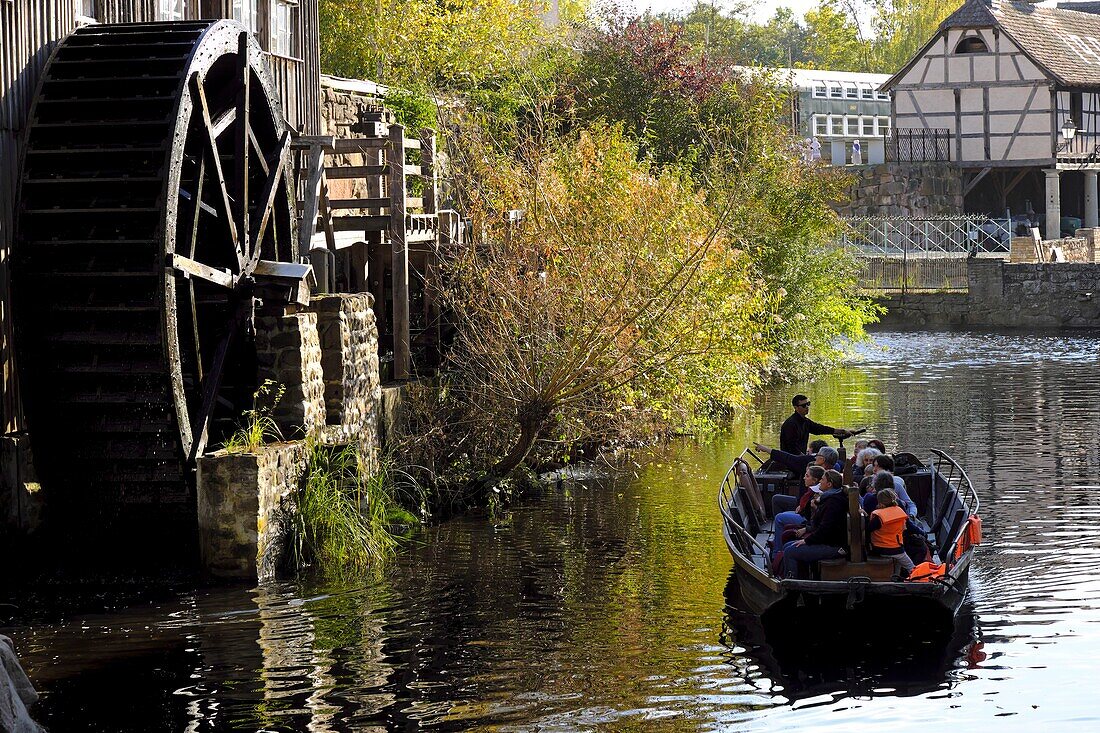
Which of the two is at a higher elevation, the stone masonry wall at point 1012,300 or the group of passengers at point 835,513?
the stone masonry wall at point 1012,300

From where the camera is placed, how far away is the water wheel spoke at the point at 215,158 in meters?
14.0

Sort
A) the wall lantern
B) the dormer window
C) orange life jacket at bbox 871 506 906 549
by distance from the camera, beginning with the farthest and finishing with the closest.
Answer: the dormer window < the wall lantern < orange life jacket at bbox 871 506 906 549

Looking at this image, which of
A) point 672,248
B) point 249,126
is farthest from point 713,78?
point 249,126

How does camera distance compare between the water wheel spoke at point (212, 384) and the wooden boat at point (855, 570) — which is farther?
the water wheel spoke at point (212, 384)

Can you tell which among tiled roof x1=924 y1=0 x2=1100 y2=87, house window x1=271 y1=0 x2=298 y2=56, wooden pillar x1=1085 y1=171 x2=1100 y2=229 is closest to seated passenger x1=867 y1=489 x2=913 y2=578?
house window x1=271 y1=0 x2=298 y2=56

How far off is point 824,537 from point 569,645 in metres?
2.20

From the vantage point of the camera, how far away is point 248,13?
18.2 meters

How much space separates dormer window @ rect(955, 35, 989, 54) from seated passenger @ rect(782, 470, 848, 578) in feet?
132

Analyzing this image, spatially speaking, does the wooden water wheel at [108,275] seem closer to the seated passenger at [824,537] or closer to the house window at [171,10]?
the house window at [171,10]

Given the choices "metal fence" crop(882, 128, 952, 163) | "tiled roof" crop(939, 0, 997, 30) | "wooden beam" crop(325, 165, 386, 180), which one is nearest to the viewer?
"wooden beam" crop(325, 165, 386, 180)

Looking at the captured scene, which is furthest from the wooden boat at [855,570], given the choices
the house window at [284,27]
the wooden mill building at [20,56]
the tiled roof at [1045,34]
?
the tiled roof at [1045,34]

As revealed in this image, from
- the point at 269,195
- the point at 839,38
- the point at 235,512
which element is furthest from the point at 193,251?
the point at 839,38

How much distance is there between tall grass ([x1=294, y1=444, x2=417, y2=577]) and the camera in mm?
13906

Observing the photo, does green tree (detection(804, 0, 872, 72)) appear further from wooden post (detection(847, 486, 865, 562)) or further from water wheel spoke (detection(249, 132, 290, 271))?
wooden post (detection(847, 486, 865, 562))
